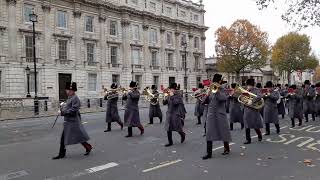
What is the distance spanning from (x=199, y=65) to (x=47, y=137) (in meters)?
51.0

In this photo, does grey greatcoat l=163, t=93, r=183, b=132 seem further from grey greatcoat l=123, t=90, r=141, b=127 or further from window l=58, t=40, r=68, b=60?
window l=58, t=40, r=68, b=60

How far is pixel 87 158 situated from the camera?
9.51 meters

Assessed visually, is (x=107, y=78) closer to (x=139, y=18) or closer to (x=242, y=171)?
(x=139, y=18)

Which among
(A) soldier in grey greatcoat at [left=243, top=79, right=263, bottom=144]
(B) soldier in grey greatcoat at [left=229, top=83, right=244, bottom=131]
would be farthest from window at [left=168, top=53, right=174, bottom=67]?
(A) soldier in grey greatcoat at [left=243, top=79, right=263, bottom=144]

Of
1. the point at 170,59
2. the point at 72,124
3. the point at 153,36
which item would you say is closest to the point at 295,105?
the point at 72,124

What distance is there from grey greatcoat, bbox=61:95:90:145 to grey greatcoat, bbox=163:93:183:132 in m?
2.57

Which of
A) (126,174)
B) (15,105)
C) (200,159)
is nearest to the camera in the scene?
(126,174)

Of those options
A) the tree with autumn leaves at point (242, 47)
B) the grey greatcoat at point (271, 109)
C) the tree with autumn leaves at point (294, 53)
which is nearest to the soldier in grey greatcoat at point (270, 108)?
the grey greatcoat at point (271, 109)

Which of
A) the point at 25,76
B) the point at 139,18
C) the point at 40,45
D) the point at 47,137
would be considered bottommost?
the point at 47,137

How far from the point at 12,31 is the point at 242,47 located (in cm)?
3509

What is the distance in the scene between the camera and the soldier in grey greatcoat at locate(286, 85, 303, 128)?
16.6 meters

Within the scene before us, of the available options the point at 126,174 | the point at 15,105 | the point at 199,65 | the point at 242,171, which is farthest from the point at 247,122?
the point at 199,65

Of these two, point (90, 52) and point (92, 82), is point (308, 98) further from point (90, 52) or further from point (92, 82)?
point (90, 52)

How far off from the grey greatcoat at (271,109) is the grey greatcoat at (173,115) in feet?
12.4
